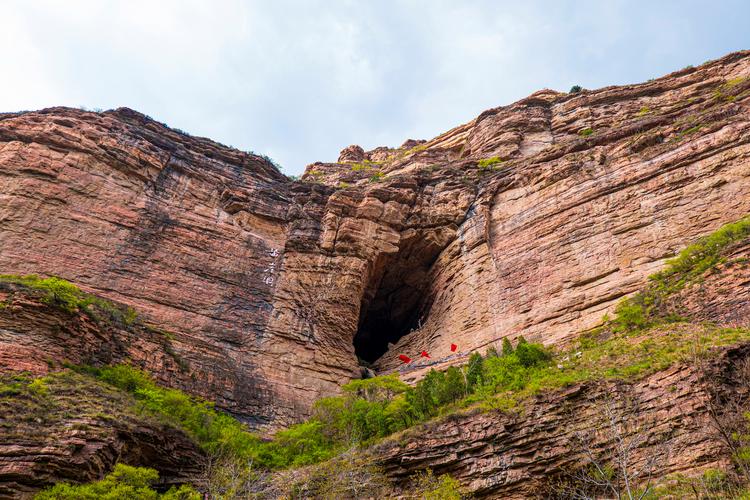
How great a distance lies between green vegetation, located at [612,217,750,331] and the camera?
2217 cm

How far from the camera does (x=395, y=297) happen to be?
39.3 metres

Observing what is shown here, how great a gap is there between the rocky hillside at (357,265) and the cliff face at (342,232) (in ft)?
0.37

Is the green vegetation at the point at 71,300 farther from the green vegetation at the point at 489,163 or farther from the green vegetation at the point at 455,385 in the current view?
the green vegetation at the point at 489,163

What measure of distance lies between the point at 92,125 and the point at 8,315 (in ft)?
52.5

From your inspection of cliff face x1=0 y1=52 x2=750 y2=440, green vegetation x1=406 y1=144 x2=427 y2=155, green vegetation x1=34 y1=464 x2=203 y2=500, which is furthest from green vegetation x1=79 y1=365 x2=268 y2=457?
green vegetation x1=406 y1=144 x2=427 y2=155

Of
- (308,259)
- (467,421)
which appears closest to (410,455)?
(467,421)

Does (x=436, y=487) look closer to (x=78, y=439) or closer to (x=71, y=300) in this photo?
(x=78, y=439)

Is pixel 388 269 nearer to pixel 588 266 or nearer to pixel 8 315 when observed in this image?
pixel 588 266

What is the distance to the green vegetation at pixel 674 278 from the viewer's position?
22.2 meters

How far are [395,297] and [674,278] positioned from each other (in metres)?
19.2

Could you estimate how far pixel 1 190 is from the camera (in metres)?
29.1

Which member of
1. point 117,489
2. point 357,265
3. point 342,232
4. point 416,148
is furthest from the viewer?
point 416,148

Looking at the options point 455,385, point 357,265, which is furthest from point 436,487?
point 357,265

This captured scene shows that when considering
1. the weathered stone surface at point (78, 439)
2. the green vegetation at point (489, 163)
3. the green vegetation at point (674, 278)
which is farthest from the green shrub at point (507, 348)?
the green vegetation at point (489, 163)
